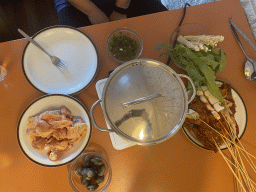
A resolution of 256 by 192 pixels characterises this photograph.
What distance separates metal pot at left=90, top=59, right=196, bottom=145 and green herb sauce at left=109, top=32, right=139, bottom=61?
39cm

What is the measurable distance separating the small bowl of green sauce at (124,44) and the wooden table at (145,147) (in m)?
0.05

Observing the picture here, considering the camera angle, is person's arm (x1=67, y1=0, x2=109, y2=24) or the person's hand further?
the person's hand

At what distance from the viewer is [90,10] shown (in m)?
1.49

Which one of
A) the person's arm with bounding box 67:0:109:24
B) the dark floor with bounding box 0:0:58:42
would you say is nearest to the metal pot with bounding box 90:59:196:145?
the person's arm with bounding box 67:0:109:24

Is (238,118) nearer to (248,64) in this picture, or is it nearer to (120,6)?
(248,64)

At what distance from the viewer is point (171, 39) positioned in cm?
120

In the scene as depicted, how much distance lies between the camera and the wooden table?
3.77 ft

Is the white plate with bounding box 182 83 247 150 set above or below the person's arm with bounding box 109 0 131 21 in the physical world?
below

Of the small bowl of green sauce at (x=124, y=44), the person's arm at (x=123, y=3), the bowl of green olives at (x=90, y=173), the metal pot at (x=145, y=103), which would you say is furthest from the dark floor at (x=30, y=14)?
the metal pot at (x=145, y=103)

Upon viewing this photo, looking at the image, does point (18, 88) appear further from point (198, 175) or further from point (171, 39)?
point (198, 175)

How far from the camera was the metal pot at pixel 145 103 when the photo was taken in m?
0.75

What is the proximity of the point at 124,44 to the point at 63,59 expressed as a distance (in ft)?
1.30

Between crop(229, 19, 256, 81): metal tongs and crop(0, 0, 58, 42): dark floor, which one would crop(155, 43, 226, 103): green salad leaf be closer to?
crop(229, 19, 256, 81): metal tongs

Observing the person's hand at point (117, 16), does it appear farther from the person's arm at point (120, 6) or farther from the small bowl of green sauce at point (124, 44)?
the small bowl of green sauce at point (124, 44)
